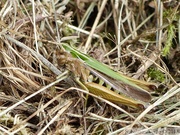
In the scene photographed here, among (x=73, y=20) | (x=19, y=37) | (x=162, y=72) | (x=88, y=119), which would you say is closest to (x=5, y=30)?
(x=19, y=37)

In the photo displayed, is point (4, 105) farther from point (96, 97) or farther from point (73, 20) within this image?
point (73, 20)

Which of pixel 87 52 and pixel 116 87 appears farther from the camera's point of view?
pixel 87 52

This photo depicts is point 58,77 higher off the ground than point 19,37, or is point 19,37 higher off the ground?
point 19,37
